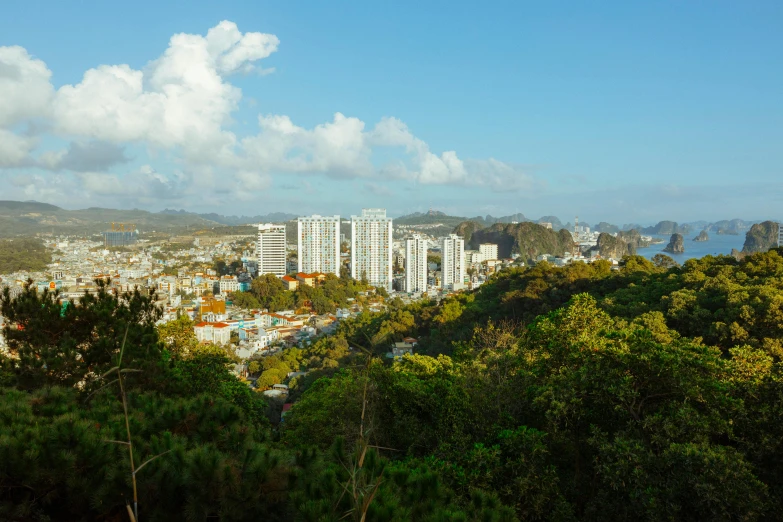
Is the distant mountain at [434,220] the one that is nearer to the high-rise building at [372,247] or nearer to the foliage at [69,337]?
the high-rise building at [372,247]

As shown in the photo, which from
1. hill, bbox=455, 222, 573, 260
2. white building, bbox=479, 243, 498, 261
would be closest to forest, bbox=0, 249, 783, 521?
hill, bbox=455, 222, 573, 260

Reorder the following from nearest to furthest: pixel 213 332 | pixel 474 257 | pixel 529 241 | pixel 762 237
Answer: pixel 213 332, pixel 762 237, pixel 474 257, pixel 529 241

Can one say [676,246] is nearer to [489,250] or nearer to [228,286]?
[489,250]

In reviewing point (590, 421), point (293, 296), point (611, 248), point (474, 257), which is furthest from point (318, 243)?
point (590, 421)

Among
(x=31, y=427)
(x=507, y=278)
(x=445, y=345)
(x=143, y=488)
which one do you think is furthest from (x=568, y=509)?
(x=507, y=278)

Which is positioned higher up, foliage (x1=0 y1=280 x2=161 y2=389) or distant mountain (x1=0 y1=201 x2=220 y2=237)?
distant mountain (x1=0 y1=201 x2=220 y2=237)

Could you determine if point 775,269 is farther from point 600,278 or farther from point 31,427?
point 31,427

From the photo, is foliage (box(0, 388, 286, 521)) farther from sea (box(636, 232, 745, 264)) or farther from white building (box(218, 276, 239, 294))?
white building (box(218, 276, 239, 294))
